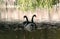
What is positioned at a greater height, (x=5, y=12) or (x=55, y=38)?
(x=5, y=12)

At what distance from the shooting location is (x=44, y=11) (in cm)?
2730

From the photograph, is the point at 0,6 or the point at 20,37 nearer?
the point at 20,37

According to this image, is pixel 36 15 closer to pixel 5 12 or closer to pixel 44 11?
pixel 44 11

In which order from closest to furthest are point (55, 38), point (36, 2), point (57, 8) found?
1. point (55, 38)
2. point (36, 2)
3. point (57, 8)

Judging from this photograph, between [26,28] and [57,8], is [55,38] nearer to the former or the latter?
[26,28]

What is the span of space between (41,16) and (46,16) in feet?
1.66

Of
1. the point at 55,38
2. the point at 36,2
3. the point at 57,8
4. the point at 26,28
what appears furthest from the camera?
the point at 57,8

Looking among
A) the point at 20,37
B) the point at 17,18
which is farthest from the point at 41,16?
the point at 20,37

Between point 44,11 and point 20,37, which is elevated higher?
point 44,11

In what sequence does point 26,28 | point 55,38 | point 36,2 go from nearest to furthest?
point 55,38, point 26,28, point 36,2

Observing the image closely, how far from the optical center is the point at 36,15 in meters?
27.2

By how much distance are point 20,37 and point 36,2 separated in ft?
21.9

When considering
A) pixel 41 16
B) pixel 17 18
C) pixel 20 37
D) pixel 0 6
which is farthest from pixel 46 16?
pixel 20 37

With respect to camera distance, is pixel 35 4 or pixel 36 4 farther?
pixel 35 4
